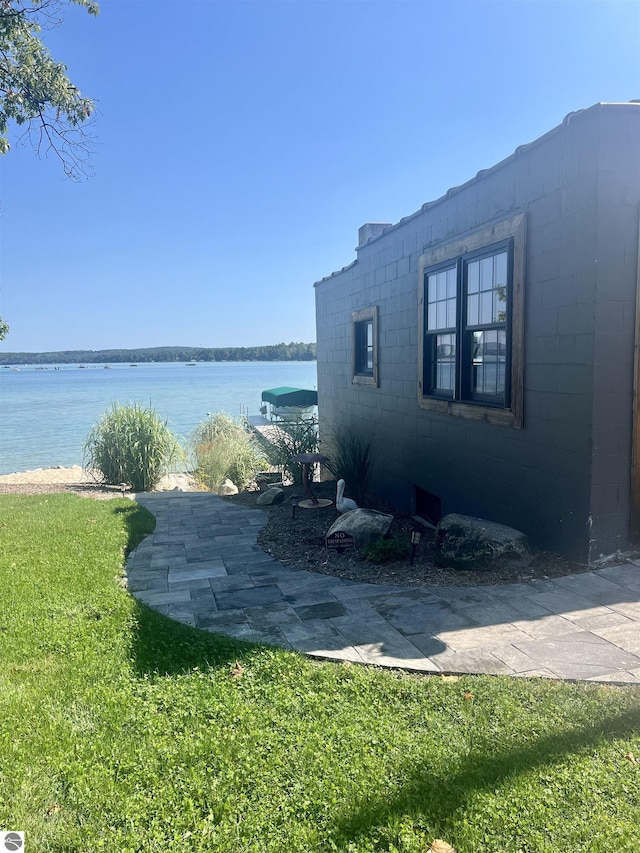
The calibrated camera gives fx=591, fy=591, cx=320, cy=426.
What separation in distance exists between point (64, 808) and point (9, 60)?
8633mm

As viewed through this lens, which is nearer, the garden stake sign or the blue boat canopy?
the garden stake sign

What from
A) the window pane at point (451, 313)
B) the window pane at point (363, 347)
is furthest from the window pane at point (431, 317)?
the window pane at point (363, 347)

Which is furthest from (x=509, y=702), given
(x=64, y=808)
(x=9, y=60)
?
(x=9, y=60)

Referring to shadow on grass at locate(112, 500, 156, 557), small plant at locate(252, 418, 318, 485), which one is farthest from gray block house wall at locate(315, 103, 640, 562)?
small plant at locate(252, 418, 318, 485)

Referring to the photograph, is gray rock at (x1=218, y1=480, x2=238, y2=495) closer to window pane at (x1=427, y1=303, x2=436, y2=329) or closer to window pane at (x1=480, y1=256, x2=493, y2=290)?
window pane at (x1=427, y1=303, x2=436, y2=329)

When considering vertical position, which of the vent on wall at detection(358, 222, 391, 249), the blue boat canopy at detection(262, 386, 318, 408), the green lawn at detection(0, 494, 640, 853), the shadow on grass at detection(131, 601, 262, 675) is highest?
the vent on wall at detection(358, 222, 391, 249)

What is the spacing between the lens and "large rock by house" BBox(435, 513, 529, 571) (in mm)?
4824

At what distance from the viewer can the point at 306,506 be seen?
26.3 feet

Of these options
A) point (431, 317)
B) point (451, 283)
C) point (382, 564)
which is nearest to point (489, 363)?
point (451, 283)

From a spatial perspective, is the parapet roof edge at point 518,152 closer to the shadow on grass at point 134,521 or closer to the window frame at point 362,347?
the window frame at point 362,347

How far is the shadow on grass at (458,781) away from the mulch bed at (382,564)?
2028mm

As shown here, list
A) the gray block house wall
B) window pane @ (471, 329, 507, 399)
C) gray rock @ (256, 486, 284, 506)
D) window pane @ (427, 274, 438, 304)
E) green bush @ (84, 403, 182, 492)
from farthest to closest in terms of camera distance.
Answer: green bush @ (84, 403, 182, 492) < gray rock @ (256, 486, 284, 506) < window pane @ (427, 274, 438, 304) < window pane @ (471, 329, 507, 399) < the gray block house wall

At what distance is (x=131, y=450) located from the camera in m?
11.1

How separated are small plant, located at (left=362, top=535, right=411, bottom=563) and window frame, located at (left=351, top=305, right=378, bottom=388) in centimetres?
407
